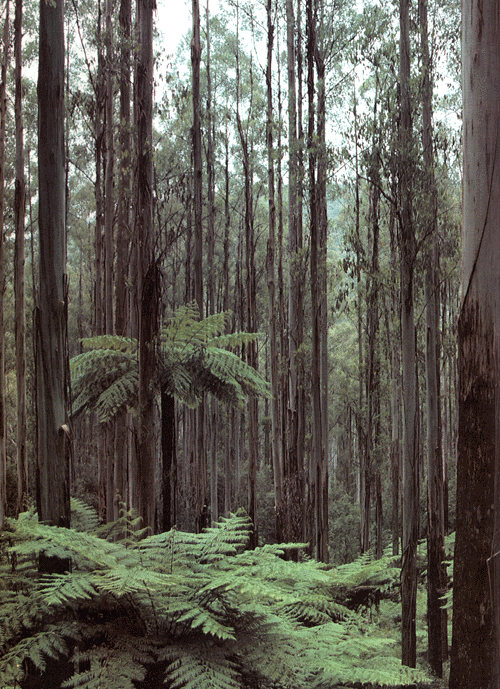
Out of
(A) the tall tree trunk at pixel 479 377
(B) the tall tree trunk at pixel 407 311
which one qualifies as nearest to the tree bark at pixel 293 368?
(B) the tall tree trunk at pixel 407 311

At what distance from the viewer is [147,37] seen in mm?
4824

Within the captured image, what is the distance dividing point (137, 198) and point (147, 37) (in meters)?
1.37

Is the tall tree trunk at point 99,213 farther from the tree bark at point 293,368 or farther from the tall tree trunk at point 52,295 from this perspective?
the tall tree trunk at point 52,295

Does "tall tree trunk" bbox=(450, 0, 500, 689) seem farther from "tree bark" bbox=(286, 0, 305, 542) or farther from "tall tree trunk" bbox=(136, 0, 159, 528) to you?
"tree bark" bbox=(286, 0, 305, 542)

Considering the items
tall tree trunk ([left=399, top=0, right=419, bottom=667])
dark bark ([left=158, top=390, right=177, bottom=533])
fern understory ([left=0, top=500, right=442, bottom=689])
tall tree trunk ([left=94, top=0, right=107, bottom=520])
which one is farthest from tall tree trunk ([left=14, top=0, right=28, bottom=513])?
fern understory ([left=0, top=500, right=442, bottom=689])

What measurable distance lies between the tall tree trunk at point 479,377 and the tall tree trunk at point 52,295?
2.01 metres

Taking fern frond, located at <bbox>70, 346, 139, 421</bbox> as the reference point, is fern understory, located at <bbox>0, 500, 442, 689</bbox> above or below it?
below

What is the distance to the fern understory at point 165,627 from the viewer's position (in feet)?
7.24

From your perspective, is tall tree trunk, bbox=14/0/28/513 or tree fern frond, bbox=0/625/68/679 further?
tall tree trunk, bbox=14/0/28/513

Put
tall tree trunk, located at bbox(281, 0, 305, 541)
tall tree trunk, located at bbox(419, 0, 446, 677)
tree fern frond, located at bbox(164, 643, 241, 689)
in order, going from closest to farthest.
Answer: tree fern frond, located at bbox(164, 643, 241, 689), tall tree trunk, located at bbox(419, 0, 446, 677), tall tree trunk, located at bbox(281, 0, 305, 541)

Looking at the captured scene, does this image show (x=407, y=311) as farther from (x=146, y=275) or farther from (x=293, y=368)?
(x=293, y=368)

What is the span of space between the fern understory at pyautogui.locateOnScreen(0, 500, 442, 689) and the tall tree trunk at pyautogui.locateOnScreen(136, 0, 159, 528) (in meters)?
1.66

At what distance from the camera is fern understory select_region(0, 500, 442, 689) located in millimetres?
2207

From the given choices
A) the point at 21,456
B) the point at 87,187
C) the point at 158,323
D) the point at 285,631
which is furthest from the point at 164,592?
the point at 87,187
